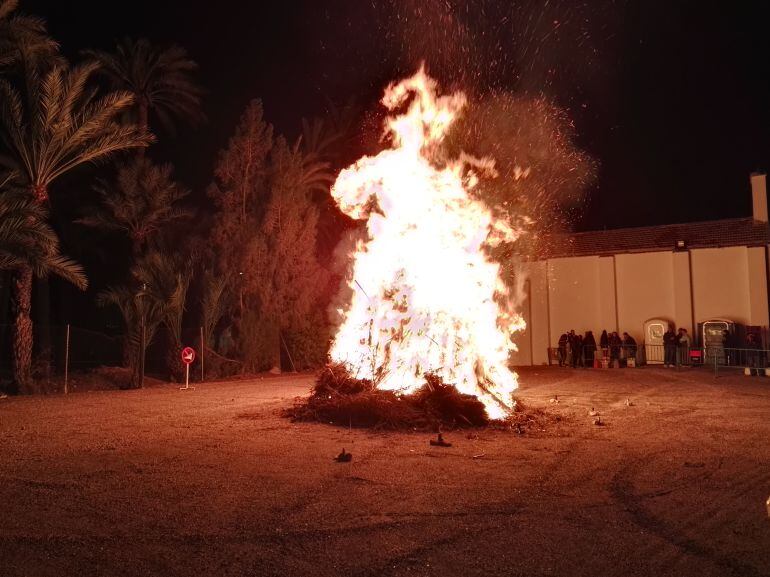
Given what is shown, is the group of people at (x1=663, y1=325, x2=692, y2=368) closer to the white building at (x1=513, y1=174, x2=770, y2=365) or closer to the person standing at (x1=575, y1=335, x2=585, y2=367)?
the white building at (x1=513, y1=174, x2=770, y2=365)

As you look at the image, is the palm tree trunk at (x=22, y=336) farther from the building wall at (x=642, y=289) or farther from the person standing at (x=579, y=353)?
the building wall at (x=642, y=289)

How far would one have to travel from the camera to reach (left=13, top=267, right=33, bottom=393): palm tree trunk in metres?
18.3

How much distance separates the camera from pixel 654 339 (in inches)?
1065

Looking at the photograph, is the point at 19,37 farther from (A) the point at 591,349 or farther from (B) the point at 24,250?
(A) the point at 591,349

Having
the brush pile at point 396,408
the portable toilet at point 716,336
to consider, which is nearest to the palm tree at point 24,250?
the brush pile at point 396,408

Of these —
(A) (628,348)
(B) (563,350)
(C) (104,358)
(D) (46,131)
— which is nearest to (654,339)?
(A) (628,348)

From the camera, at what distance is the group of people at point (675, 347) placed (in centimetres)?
2537

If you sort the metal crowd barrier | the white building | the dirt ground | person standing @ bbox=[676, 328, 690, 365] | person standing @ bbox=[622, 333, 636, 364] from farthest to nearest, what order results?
1. person standing @ bbox=[622, 333, 636, 364]
2. the white building
3. person standing @ bbox=[676, 328, 690, 365]
4. the metal crowd barrier
5. the dirt ground

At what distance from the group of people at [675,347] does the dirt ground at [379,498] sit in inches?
513

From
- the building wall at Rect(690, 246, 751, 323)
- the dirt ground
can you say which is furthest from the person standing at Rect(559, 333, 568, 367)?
the dirt ground

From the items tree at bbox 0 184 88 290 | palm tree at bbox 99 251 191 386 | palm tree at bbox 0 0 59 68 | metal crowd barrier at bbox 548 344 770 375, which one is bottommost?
metal crowd barrier at bbox 548 344 770 375

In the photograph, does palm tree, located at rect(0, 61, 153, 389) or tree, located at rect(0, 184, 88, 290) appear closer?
tree, located at rect(0, 184, 88, 290)

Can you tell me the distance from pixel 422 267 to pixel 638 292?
57.3 feet

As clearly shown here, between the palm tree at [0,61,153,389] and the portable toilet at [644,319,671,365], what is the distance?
20.2m
